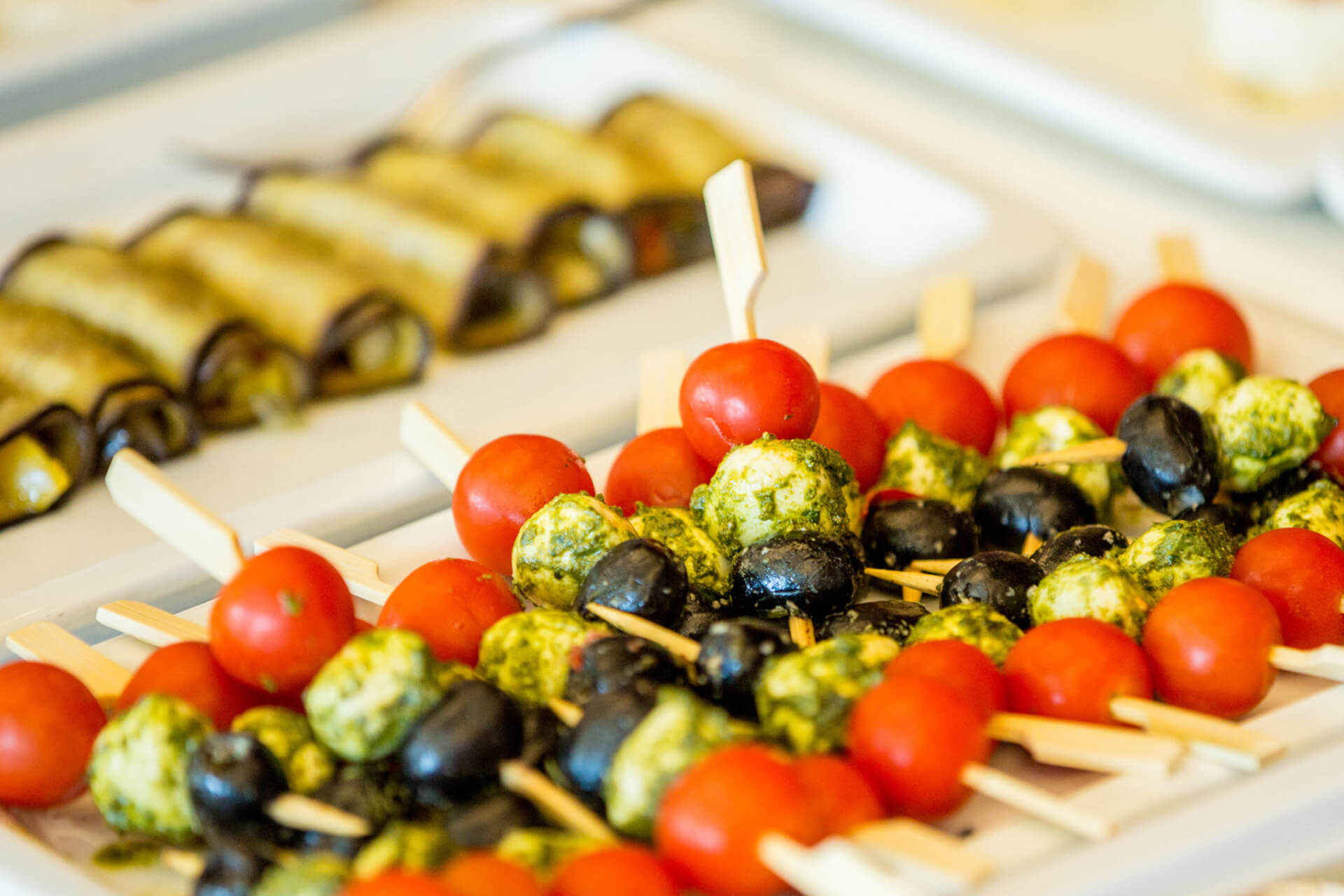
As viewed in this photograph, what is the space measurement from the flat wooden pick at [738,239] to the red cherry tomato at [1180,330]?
0.57 meters

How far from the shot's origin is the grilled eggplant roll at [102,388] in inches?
75.9

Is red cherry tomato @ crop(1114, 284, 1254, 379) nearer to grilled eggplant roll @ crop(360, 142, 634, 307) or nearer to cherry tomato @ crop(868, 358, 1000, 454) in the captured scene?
cherry tomato @ crop(868, 358, 1000, 454)

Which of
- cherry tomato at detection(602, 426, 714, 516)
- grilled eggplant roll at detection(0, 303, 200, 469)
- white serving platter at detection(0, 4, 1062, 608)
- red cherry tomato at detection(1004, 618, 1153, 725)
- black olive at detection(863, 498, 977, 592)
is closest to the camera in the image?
red cherry tomato at detection(1004, 618, 1153, 725)

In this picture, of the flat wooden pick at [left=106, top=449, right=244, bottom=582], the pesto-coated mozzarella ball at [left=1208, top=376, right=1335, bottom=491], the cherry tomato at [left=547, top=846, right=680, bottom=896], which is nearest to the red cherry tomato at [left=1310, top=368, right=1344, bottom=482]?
the pesto-coated mozzarella ball at [left=1208, top=376, right=1335, bottom=491]

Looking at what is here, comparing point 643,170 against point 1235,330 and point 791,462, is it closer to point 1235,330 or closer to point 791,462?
point 1235,330

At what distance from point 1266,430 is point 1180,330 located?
33 cm

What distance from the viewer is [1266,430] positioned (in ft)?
4.62

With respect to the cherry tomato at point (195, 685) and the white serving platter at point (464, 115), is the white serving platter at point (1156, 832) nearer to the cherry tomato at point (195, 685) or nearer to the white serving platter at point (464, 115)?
the cherry tomato at point (195, 685)

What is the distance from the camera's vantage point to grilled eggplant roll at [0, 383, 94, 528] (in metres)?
1.83

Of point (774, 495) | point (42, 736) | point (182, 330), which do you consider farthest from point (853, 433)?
point (182, 330)

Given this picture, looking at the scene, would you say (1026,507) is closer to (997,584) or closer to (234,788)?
(997,584)

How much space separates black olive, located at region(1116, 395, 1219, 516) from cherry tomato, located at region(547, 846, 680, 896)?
2.31 feet

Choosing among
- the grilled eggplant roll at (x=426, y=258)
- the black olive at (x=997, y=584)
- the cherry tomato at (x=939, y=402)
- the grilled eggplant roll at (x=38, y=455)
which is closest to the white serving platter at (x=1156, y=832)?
the black olive at (x=997, y=584)

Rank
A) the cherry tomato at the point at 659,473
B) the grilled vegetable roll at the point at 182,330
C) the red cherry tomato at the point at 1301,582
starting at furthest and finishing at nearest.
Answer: the grilled vegetable roll at the point at 182,330 → the cherry tomato at the point at 659,473 → the red cherry tomato at the point at 1301,582
